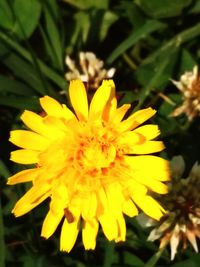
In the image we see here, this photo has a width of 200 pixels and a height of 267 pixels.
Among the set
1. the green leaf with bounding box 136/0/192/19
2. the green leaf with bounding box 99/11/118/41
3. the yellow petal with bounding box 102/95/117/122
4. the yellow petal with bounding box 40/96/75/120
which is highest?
the green leaf with bounding box 99/11/118/41

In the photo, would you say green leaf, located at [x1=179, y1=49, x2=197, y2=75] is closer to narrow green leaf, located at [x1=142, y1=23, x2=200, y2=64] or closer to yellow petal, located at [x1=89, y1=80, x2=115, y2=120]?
narrow green leaf, located at [x1=142, y1=23, x2=200, y2=64]

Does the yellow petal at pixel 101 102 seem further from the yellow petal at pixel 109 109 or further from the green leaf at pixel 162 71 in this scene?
the green leaf at pixel 162 71

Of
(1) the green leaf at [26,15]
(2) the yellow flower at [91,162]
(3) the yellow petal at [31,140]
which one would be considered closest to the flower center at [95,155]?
(2) the yellow flower at [91,162]

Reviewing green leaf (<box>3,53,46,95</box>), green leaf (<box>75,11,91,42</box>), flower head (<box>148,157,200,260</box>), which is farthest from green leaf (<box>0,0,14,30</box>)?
flower head (<box>148,157,200,260</box>)

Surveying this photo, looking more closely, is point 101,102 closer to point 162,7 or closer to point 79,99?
point 79,99

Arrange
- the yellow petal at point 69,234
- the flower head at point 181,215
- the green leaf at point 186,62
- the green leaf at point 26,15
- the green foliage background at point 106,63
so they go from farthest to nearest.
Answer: the green leaf at point 186,62, the green leaf at point 26,15, the green foliage background at point 106,63, the flower head at point 181,215, the yellow petal at point 69,234

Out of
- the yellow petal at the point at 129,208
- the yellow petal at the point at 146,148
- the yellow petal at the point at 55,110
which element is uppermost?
the yellow petal at the point at 55,110

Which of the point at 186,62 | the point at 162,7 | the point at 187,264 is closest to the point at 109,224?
the point at 187,264
